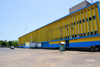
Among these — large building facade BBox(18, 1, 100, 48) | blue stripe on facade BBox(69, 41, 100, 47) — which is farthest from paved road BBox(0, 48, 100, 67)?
large building facade BBox(18, 1, 100, 48)

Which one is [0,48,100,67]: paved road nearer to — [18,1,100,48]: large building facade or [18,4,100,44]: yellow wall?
[18,1,100,48]: large building facade

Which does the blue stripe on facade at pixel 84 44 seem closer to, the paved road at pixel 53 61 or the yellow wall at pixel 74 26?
the yellow wall at pixel 74 26

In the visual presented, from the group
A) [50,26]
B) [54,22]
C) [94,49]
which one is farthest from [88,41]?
[50,26]

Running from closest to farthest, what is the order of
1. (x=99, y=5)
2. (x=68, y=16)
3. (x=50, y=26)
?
1. (x=99, y=5)
2. (x=68, y=16)
3. (x=50, y=26)

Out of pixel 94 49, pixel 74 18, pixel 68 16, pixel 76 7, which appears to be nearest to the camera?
pixel 94 49

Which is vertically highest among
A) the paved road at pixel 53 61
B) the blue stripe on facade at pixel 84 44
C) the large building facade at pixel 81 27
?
the large building facade at pixel 81 27

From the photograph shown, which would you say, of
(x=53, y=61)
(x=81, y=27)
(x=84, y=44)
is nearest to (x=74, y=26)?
(x=81, y=27)

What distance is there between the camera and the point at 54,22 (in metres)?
37.6

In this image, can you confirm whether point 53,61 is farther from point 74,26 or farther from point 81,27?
point 74,26

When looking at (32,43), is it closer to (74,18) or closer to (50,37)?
(50,37)

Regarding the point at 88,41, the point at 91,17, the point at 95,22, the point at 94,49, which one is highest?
the point at 91,17

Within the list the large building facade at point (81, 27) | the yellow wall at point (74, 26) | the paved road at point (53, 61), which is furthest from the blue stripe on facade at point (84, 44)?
the paved road at point (53, 61)

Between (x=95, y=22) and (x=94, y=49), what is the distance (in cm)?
680

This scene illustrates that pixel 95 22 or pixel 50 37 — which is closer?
pixel 95 22
